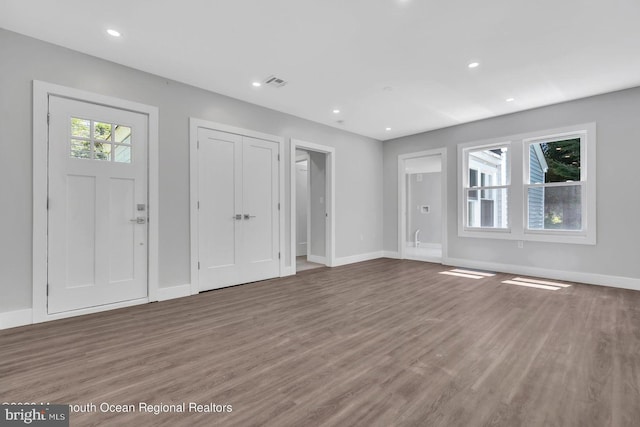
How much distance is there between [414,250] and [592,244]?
396 centimetres

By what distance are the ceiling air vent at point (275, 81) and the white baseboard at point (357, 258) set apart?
3411 millimetres

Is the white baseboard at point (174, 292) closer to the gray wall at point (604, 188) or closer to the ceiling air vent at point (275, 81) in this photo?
the ceiling air vent at point (275, 81)

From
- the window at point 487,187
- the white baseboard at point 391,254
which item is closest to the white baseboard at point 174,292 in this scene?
the white baseboard at point 391,254

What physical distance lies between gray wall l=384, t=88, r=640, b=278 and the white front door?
217 inches

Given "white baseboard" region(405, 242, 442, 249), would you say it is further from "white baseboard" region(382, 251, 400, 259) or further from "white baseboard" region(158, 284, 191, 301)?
"white baseboard" region(158, 284, 191, 301)

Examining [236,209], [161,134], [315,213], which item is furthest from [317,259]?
[161,134]

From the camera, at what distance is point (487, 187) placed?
5.36m

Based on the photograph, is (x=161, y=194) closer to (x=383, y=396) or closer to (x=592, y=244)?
(x=383, y=396)

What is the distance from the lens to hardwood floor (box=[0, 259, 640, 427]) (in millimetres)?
1562

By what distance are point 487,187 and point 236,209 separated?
14.6 ft

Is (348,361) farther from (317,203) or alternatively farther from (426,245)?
(426,245)

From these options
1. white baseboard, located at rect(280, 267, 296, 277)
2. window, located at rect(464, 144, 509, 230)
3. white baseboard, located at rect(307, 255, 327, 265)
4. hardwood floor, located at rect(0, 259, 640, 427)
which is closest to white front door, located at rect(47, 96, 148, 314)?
hardwood floor, located at rect(0, 259, 640, 427)

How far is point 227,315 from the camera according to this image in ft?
10.1

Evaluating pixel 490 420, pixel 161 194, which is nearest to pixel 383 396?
pixel 490 420
